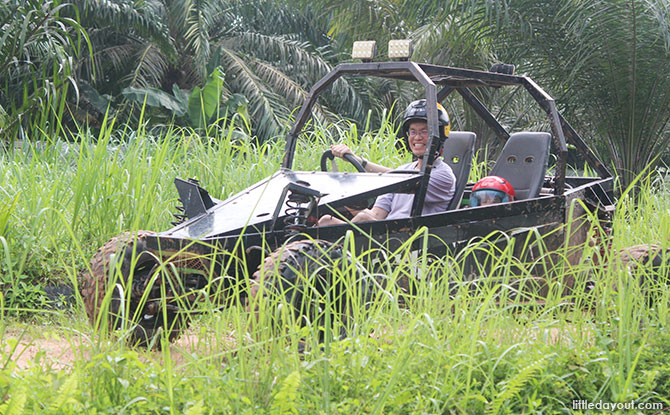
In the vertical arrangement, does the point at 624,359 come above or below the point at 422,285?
below

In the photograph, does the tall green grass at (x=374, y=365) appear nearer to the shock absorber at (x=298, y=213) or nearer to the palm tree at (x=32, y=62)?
the shock absorber at (x=298, y=213)

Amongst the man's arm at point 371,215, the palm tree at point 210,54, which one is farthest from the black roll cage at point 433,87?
the palm tree at point 210,54

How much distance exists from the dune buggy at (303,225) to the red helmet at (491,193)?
148 mm

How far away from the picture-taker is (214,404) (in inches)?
103

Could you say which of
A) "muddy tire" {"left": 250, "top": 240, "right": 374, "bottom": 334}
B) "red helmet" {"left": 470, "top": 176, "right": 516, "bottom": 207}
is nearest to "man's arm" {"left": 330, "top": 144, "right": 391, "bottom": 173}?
"red helmet" {"left": 470, "top": 176, "right": 516, "bottom": 207}

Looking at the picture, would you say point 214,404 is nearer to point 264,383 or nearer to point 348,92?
point 264,383

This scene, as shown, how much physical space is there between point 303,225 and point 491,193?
149cm

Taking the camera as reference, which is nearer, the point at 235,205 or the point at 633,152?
the point at 235,205

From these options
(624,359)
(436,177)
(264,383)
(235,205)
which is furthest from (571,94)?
(264,383)

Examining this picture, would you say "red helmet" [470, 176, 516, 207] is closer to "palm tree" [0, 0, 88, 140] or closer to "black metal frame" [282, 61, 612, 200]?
"black metal frame" [282, 61, 612, 200]

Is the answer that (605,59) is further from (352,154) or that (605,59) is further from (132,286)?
(132,286)

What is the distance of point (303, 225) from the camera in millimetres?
3951

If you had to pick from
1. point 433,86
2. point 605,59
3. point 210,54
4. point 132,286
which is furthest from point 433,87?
point 210,54

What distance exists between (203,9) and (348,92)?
153 inches
